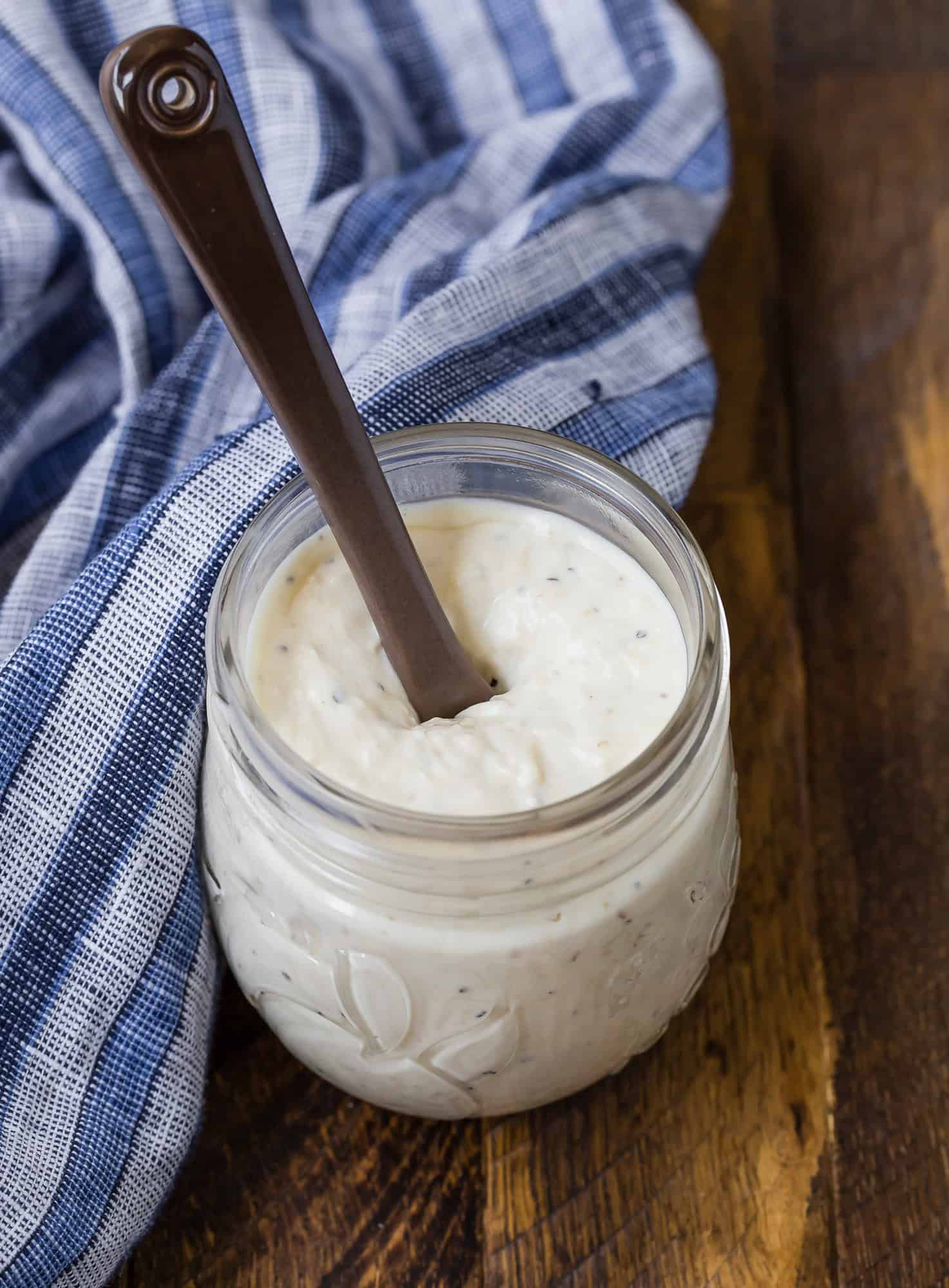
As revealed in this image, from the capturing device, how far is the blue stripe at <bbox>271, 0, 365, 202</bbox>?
3.15 feet

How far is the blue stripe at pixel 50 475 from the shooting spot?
3.01 ft

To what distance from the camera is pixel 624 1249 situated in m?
0.73

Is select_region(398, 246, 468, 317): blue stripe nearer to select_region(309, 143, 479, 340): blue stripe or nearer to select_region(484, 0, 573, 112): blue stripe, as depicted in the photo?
select_region(309, 143, 479, 340): blue stripe

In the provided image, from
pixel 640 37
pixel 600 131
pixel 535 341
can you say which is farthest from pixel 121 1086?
pixel 640 37

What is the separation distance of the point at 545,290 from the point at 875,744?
1.15ft

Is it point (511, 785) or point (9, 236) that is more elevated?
point (9, 236)

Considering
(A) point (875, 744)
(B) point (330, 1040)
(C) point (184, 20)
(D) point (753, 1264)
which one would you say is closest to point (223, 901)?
(B) point (330, 1040)

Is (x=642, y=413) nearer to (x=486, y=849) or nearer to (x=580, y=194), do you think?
(x=580, y=194)

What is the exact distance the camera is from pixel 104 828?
698 mm

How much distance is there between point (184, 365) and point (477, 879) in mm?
440

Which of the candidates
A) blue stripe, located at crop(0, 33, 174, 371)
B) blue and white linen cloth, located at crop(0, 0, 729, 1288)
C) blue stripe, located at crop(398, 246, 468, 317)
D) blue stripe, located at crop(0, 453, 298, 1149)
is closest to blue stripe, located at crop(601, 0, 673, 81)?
blue and white linen cloth, located at crop(0, 0, 729, 1288)

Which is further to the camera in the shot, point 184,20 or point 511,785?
point 184,20

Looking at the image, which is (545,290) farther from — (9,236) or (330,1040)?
(330,1040)

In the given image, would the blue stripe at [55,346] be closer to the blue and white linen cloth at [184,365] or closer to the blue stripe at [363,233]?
the blue and white linen cloth at [184,365]
